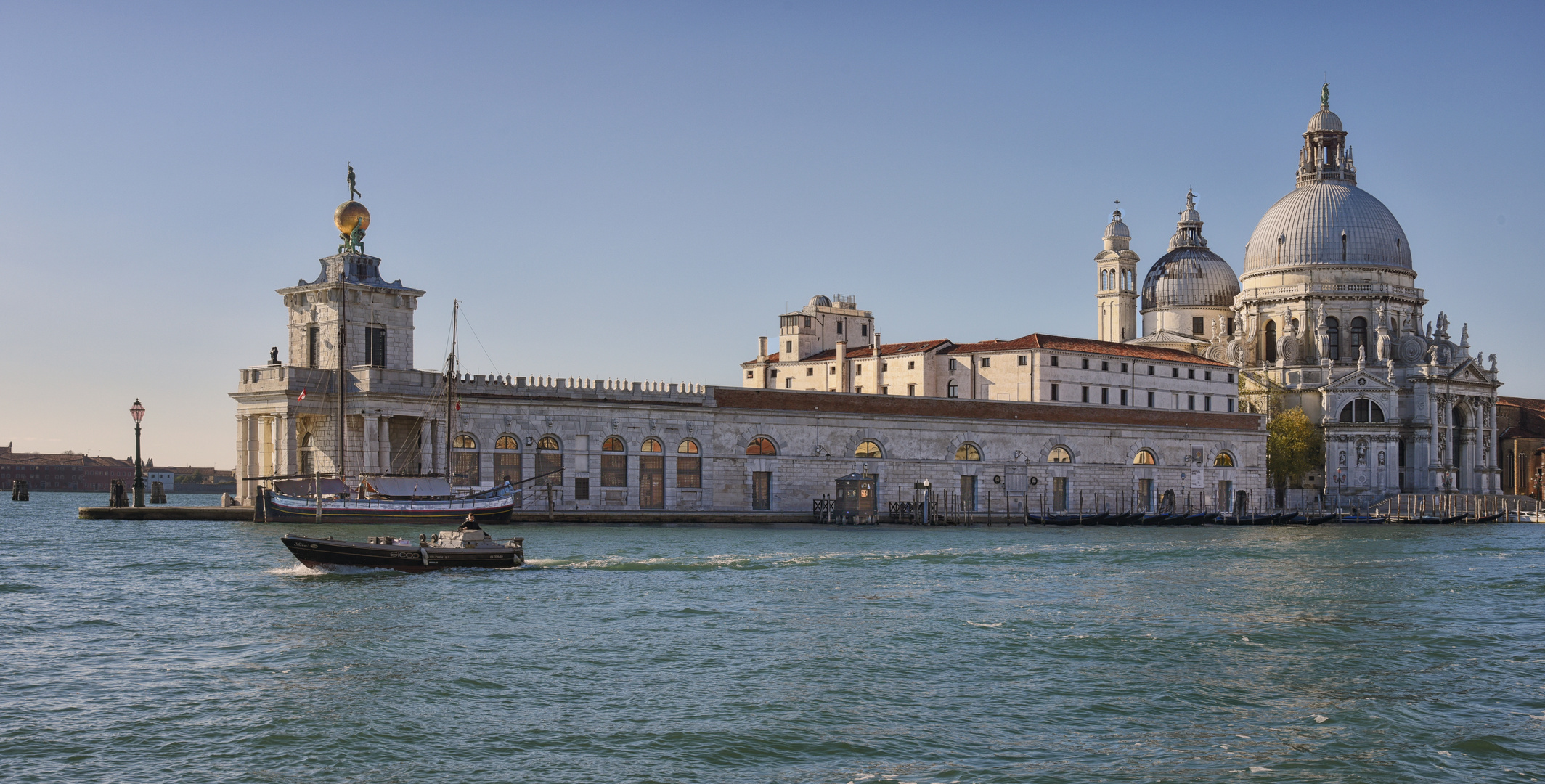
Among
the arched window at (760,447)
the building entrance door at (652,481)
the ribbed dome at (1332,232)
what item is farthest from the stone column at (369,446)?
the ribbed dome at (1332,232)

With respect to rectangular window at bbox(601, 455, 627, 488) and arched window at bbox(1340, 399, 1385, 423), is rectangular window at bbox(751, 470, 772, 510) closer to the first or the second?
rectangular window at bbox(601, 455, 627, 488)

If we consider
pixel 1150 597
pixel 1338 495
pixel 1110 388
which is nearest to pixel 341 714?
pixel 1150 597

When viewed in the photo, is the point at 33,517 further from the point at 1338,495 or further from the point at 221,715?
the point at 1338,495

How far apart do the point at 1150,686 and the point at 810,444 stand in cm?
4260

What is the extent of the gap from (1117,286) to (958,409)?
38.8m

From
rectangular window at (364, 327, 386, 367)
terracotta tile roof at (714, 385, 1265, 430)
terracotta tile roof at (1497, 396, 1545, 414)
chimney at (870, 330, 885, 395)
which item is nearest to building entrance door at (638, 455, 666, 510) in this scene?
terracotta tile roof at (714, 385, 1265, 430)

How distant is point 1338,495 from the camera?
87125 mm

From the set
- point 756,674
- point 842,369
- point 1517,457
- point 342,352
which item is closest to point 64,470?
point 842,369

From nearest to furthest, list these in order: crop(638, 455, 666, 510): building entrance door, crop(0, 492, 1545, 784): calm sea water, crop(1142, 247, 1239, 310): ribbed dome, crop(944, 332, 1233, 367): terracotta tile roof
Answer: crop(0, 492, 1545, 784): calm sea water, crop(638, 455, 666, 510): building entrance door, crop(944, 332, 1233, 367): terracotta tile roof, crop(1142, 247, 1239, 310): ribbed dome

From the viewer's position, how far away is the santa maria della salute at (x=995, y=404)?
180 ft

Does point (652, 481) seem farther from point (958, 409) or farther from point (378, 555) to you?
point (378, 555)

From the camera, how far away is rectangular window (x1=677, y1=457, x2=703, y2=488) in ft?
195

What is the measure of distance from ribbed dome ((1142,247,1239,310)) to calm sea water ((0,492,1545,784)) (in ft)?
212

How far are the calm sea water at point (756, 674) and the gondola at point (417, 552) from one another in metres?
0.39
